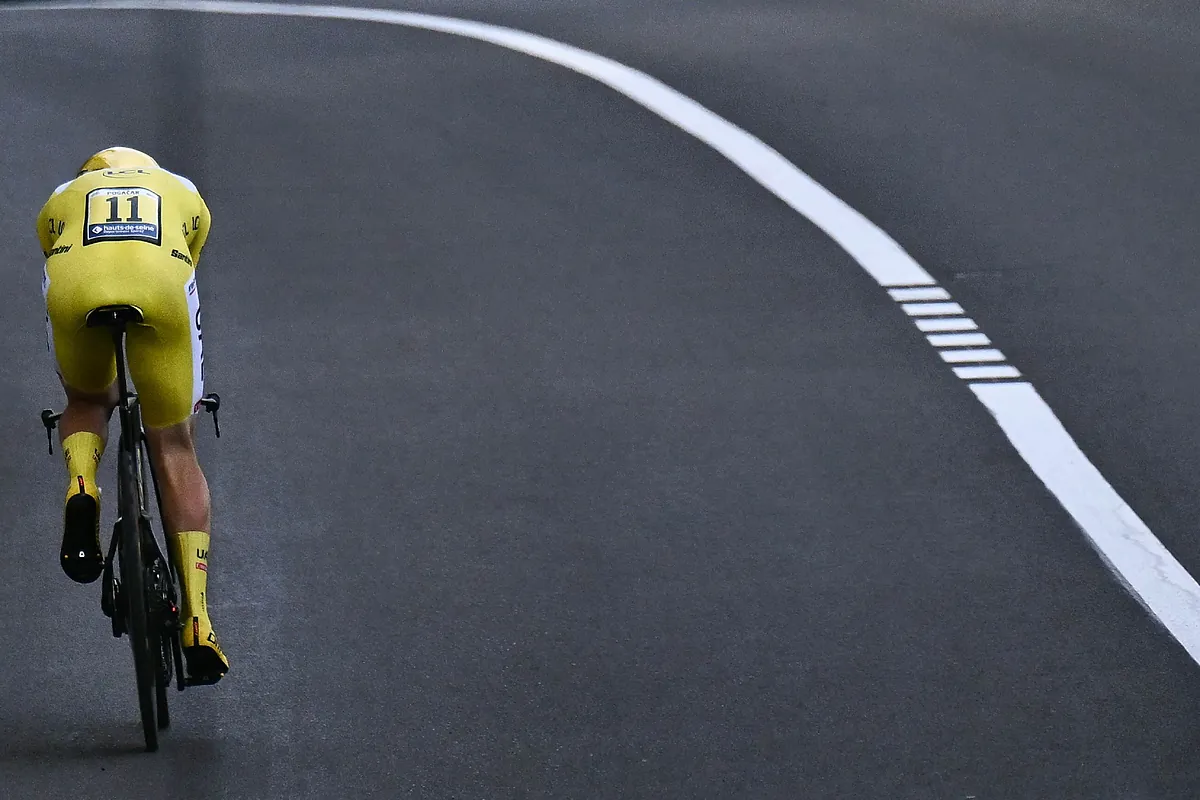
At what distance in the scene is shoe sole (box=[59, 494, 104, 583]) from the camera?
5500mm

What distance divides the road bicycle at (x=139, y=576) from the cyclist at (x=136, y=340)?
0.18 ft

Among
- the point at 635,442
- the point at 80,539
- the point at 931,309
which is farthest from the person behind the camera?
the point at 931,309

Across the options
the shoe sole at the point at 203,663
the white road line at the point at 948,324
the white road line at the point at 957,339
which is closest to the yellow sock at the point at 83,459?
the shoe sole at the point at 203,663

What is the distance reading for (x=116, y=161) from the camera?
591 centimetres

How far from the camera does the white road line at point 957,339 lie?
946 cm

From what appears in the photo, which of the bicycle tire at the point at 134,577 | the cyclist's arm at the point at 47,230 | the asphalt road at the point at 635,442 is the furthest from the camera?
the asphalt road at the point at 635,442

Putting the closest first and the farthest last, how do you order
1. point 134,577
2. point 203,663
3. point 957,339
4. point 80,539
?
1. point 134,577
2. point 80,539
3. point 203,663
4. point 957,339

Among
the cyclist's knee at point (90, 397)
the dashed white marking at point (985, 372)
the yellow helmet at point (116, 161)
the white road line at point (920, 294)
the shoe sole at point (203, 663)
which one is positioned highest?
the white road line at point (920, 294)

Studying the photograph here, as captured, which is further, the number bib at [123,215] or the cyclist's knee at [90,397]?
the cyclist's knee at [90,397]

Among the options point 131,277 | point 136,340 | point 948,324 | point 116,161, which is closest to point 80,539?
point 136,340

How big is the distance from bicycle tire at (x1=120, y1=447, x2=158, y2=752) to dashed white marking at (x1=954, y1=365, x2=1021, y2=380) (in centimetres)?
485

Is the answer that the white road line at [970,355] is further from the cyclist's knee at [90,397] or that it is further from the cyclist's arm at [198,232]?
the cyclist's knee at [90,397]

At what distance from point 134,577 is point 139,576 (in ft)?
0.05

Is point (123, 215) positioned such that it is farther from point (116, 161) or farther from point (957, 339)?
point (957, 339)
